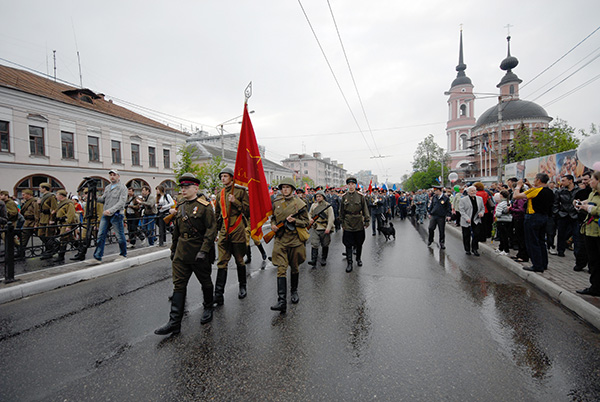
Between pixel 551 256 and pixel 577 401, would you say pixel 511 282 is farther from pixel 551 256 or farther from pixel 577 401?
pixel 577 401

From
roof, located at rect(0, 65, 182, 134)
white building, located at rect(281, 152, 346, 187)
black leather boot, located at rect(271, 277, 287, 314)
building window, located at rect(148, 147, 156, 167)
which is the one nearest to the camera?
black leather boot, located at rect(271, 277, 287, 314)

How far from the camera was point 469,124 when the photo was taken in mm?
74812

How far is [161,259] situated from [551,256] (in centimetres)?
983

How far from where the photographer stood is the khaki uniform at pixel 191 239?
3.87 meters

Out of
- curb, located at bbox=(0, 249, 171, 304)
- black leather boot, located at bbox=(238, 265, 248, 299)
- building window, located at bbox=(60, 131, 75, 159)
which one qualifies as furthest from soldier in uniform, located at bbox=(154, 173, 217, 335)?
building window, located at bbox=(60, 131, 75, 159)

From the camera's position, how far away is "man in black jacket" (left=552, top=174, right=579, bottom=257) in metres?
7.15

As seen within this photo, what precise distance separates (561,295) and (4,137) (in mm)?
28665

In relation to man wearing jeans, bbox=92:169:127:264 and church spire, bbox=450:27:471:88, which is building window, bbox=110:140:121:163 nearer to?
man wearing jeans, bbox=92:169:127:264

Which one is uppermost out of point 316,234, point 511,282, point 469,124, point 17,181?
point 469,124

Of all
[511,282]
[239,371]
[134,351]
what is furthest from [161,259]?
[511,282]

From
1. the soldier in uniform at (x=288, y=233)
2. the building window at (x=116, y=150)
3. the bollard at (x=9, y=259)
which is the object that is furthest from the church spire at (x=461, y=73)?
the bollard at (x=9, y=259)

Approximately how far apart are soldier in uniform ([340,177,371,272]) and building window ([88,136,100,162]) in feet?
86.3

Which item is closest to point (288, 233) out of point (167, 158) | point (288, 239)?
point (288, 239)

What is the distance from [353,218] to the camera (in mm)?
6816
